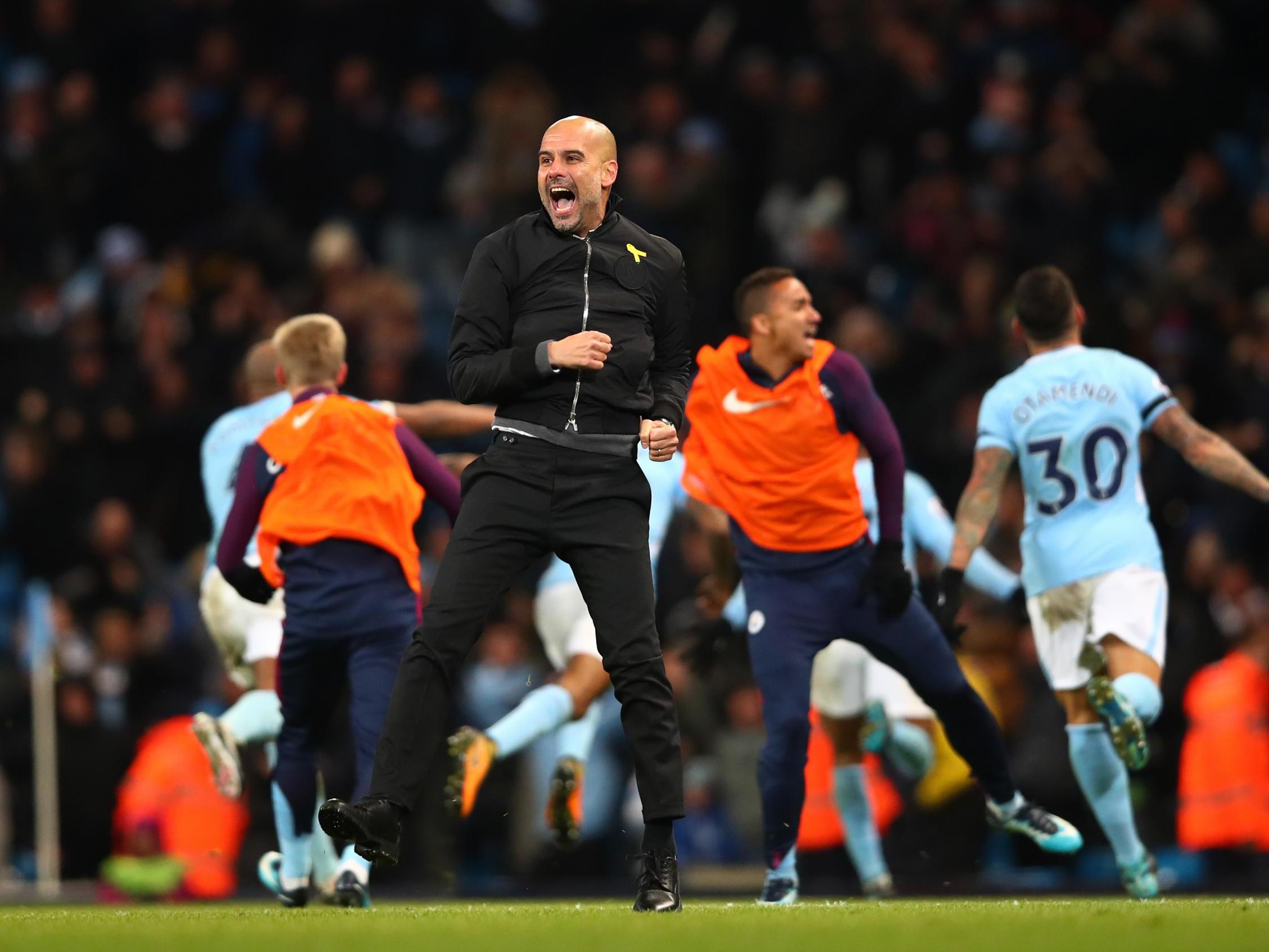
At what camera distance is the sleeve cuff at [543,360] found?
6.65 m

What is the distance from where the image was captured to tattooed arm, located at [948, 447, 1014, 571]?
867 cm

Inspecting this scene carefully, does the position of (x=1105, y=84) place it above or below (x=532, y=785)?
above

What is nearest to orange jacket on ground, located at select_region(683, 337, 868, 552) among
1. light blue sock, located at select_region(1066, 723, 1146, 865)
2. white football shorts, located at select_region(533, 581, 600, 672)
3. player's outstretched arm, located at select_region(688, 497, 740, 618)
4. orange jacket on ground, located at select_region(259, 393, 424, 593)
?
player's outstretched arm, located at select_region(688, 497, 740, 618)

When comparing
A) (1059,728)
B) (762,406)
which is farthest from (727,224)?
(762,406)

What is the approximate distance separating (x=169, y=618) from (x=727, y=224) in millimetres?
4925

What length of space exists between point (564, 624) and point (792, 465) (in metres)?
2.33

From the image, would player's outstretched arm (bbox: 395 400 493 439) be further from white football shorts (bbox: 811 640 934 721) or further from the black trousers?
the black trousers

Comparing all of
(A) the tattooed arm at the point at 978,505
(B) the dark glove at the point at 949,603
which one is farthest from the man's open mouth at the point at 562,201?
(B) the dark glove at the point at 949,603

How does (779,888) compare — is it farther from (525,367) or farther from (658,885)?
(525,367)

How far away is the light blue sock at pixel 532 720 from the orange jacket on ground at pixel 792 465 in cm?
170

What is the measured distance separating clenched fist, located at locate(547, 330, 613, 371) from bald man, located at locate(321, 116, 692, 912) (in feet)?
0.17

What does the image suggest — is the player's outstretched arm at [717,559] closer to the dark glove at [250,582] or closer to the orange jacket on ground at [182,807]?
the dark glove at [250,582]

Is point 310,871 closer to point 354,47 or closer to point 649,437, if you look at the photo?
point 649,437

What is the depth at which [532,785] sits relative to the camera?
13336 mm
